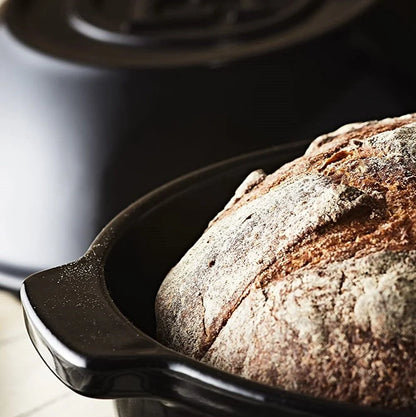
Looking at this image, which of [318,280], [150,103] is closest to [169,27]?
[150,103]

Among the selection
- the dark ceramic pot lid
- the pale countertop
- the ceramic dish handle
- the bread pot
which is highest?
the ceramic dish handle

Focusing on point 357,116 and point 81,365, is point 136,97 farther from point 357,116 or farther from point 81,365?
point 81,365

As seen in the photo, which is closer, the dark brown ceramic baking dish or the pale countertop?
the dark brown ceramic baking dish

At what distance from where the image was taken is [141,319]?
0.81m

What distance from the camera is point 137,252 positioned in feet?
2.74

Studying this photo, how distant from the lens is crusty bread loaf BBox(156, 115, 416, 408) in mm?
625

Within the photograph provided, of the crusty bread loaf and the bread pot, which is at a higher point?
the crusty bread loaf

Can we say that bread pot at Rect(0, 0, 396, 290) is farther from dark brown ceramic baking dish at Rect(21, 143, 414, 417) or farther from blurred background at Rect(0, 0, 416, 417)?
dark brown ceramic baking dish at Rect(21, 143, 414, 417)

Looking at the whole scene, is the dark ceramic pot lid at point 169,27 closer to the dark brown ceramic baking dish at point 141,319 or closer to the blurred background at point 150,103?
the blurred background at point 150,103

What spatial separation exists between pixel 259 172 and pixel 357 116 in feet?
1.60

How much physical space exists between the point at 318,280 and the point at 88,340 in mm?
150

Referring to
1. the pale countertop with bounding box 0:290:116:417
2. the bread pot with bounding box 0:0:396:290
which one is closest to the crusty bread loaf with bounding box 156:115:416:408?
the pale countertop with bounding box 0:290:116:417

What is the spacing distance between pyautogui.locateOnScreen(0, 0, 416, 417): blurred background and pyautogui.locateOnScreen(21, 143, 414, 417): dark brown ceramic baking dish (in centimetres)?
35

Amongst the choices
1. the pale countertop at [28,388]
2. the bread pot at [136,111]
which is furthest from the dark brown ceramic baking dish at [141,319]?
the bread pot at [136,111]
